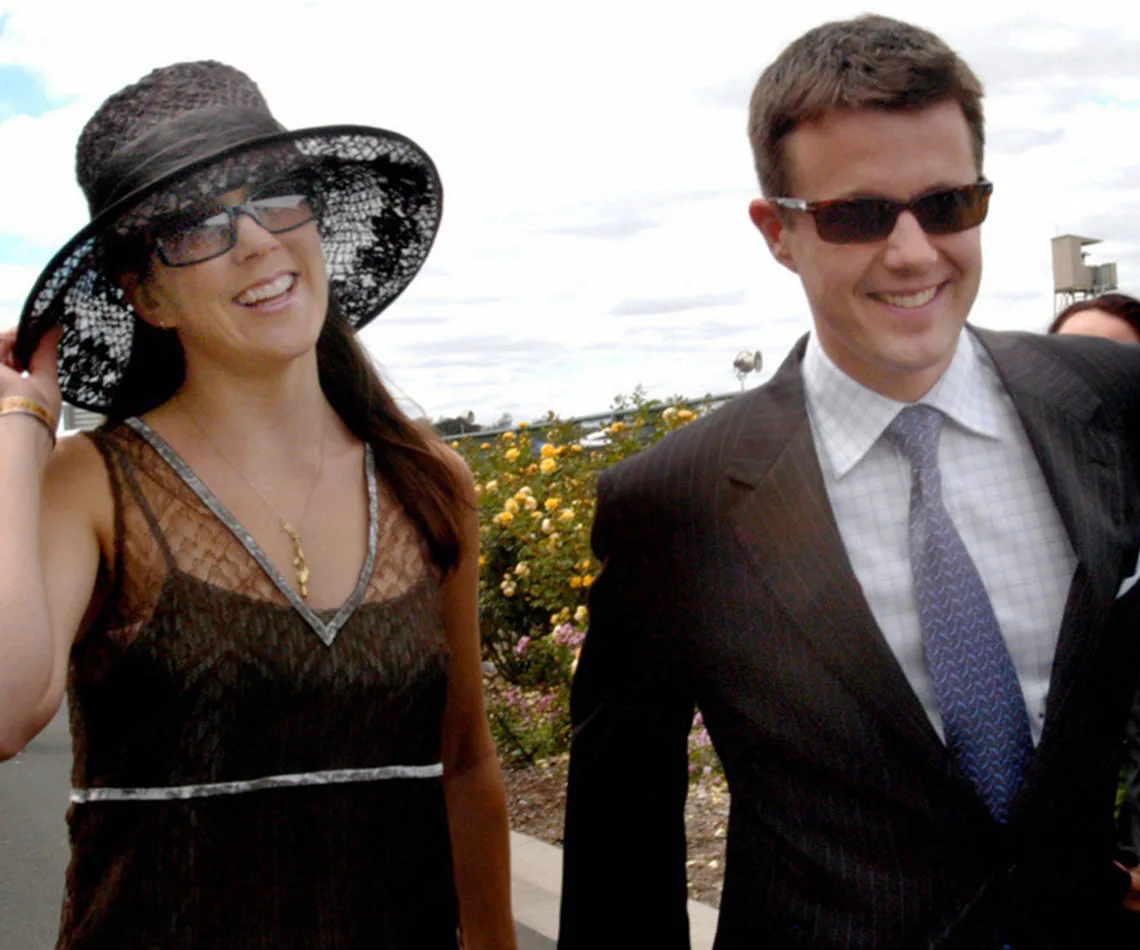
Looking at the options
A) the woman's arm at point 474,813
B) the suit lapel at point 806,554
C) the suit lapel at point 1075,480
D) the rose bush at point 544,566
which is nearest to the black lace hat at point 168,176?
the woman's arm at point 474,813

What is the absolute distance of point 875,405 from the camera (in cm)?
254

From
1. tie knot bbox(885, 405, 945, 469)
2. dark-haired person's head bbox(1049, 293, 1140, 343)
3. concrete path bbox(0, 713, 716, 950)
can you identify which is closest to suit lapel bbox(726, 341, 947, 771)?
tie knot bbox(885, 405, 945, 469)

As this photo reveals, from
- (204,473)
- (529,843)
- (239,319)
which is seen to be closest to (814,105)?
(239,319)

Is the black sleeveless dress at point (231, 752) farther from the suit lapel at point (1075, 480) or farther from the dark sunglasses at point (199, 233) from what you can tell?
the suit lapel at point (1075, 480)

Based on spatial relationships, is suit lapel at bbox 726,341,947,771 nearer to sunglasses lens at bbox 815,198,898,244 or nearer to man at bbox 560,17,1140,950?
man at bbox 560,17,1140,950

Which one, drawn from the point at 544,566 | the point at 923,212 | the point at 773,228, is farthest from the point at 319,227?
the point at 544,566

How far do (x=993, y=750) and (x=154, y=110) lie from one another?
5.53 feet

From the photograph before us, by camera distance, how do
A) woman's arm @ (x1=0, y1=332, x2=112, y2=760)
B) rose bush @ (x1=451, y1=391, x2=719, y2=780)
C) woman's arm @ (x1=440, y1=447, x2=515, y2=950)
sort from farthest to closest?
rose bush @ (x1=451, y1=391, x2=719, y2=780), woman's arm @ (x1=440, y1=447, x2=515, y2=950), woman's arm @ (x1=0, y1=332, x2=112, y2=760)

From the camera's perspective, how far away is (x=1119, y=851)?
2453mm

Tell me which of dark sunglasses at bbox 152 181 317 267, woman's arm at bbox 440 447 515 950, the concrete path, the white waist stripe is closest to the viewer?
the white waist stripe

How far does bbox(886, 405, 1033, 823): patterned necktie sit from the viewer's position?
234cm

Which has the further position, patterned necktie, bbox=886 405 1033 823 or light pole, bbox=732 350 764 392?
light pole, bbox=732 350 764 392

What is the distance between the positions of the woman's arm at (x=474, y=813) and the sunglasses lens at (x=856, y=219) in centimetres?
85

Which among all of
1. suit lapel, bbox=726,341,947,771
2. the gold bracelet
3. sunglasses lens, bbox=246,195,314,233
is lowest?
suit lapel, bbox=726,341,947,771
